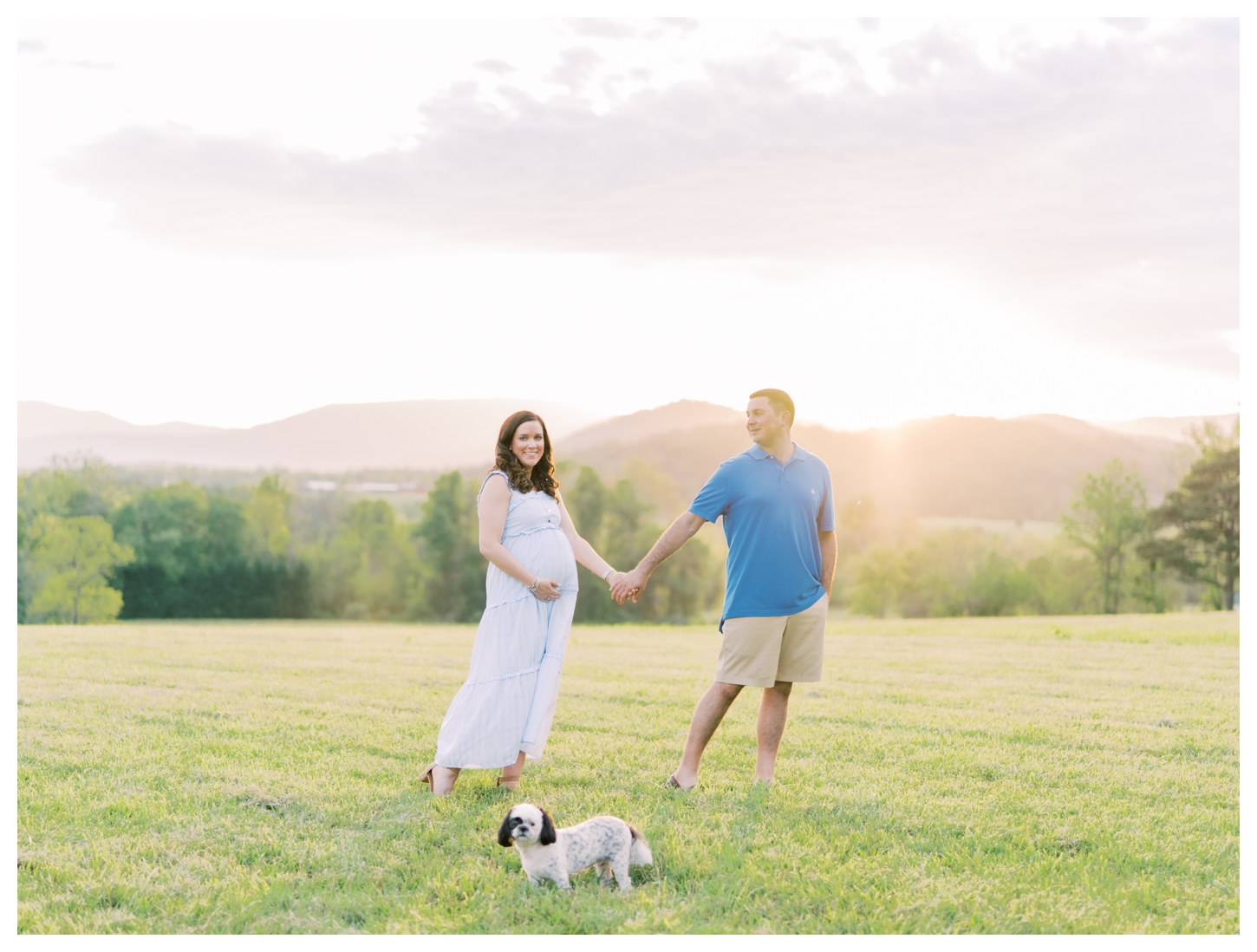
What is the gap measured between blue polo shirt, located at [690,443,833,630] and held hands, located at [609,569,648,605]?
0.52 meters

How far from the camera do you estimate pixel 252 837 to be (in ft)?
16.6

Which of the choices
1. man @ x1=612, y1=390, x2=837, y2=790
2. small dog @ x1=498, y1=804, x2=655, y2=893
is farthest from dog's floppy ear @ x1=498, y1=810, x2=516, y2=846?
man @ x1=612, y1=390, x2=837, y2=790

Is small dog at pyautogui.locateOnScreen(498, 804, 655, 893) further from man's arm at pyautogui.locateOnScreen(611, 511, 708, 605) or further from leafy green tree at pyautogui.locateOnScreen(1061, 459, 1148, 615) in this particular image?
leafy green tree at pyautogui.locateOnScreen(1061, 459, 1148, 615)

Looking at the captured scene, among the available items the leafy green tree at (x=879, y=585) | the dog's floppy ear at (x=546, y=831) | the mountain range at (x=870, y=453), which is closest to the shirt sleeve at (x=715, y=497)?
the dog's floppy ear at (x=546, y=831)

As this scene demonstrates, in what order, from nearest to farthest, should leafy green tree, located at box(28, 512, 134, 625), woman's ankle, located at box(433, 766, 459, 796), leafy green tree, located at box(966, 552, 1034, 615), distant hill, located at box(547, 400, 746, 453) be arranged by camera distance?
woman's ankle, located at box(433, 766, 459, 796)
leafy green tree, located at box(28, 512, 134, 625)
leafy green tree, located at box(966, 552, 1034, 615)
distant hill, located at box(547, 400, 746, 453)

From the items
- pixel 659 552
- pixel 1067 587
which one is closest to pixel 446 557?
pixel 1067 587

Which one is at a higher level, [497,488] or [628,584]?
[497,488]

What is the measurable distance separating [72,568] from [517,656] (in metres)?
41.6

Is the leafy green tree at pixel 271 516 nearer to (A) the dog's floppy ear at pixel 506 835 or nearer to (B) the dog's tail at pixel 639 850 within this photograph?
(B) the dog's tail at pixel 639 850

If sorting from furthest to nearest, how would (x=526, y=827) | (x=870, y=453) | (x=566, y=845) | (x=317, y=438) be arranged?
(x=317, y=438) → (x=870, y=453) → (x=566, y=845) → (x=526, y=827)

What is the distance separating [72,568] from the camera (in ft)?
134

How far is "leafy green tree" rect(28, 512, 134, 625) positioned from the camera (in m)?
40.2

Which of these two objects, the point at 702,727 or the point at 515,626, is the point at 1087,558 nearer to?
the point at 702,727

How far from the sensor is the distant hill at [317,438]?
65.6 metres
